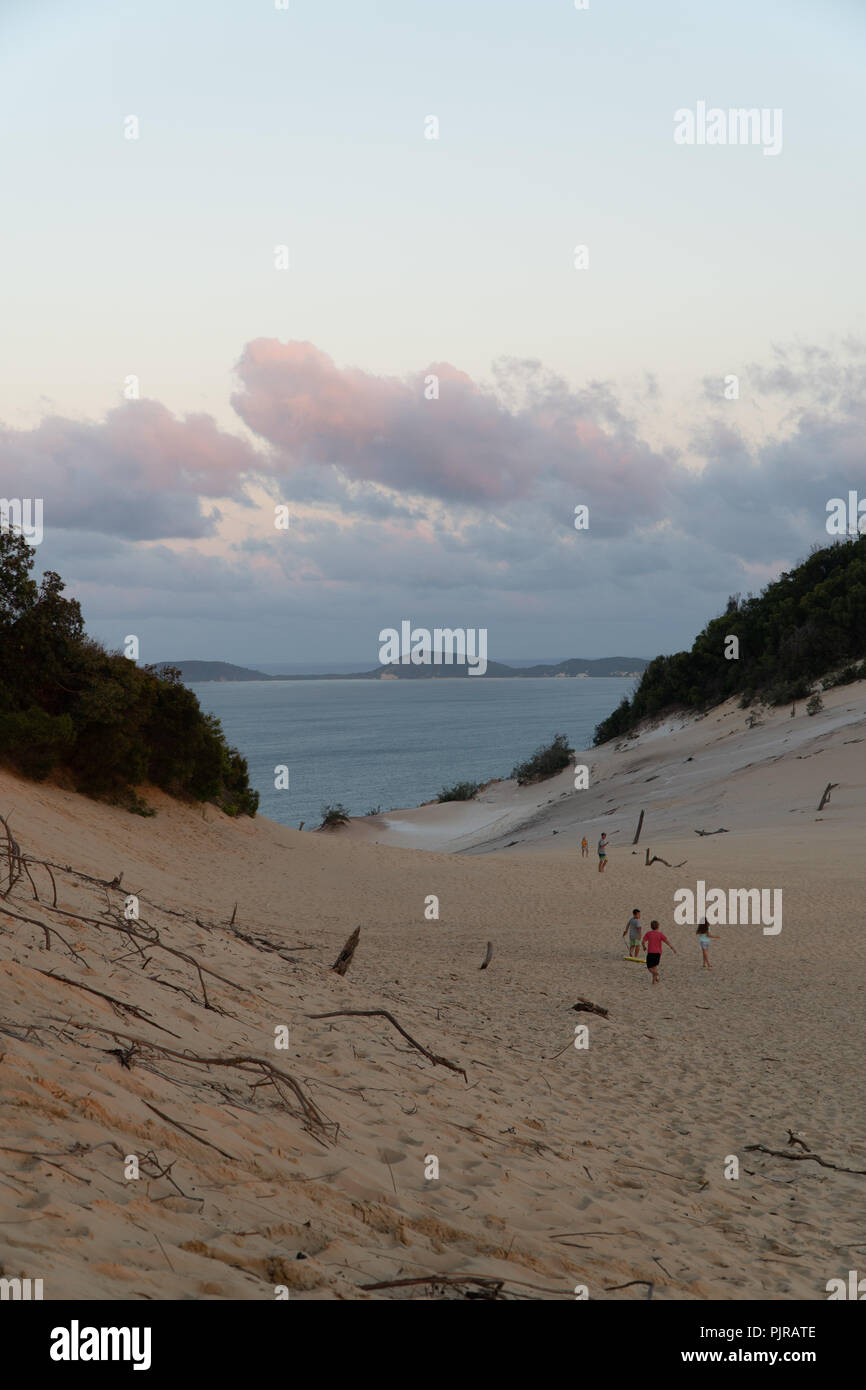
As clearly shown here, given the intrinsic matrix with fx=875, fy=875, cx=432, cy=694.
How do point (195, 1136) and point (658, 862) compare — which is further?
point (658, 862)

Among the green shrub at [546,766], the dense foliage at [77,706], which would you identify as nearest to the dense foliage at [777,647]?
the green shrub at [546,766]

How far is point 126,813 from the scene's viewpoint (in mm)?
25844

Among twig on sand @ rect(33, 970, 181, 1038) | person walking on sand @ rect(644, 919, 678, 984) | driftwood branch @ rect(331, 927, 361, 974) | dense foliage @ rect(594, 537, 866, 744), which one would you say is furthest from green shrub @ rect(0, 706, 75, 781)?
dense foliage @ rect(594, 537, 866, 744)

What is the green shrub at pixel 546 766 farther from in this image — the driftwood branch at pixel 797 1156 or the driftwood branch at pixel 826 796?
the driftwood branch at pixel 797 1156

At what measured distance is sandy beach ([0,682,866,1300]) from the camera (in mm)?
4109

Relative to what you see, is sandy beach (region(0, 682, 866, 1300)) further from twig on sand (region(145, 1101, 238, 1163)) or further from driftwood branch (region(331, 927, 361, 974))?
driftwood branch (region(331, 927, 361, 974))

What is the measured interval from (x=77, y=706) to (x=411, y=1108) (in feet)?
69.1

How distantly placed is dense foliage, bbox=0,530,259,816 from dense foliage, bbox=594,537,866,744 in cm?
3508

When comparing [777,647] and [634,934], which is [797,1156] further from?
[777,647]

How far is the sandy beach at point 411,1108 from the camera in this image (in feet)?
13.5

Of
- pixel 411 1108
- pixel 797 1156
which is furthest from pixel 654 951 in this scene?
pixel 411 1108

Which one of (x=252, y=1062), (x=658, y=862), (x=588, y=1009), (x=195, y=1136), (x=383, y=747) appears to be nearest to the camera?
(x=195, y=1136)

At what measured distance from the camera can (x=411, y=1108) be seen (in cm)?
673
